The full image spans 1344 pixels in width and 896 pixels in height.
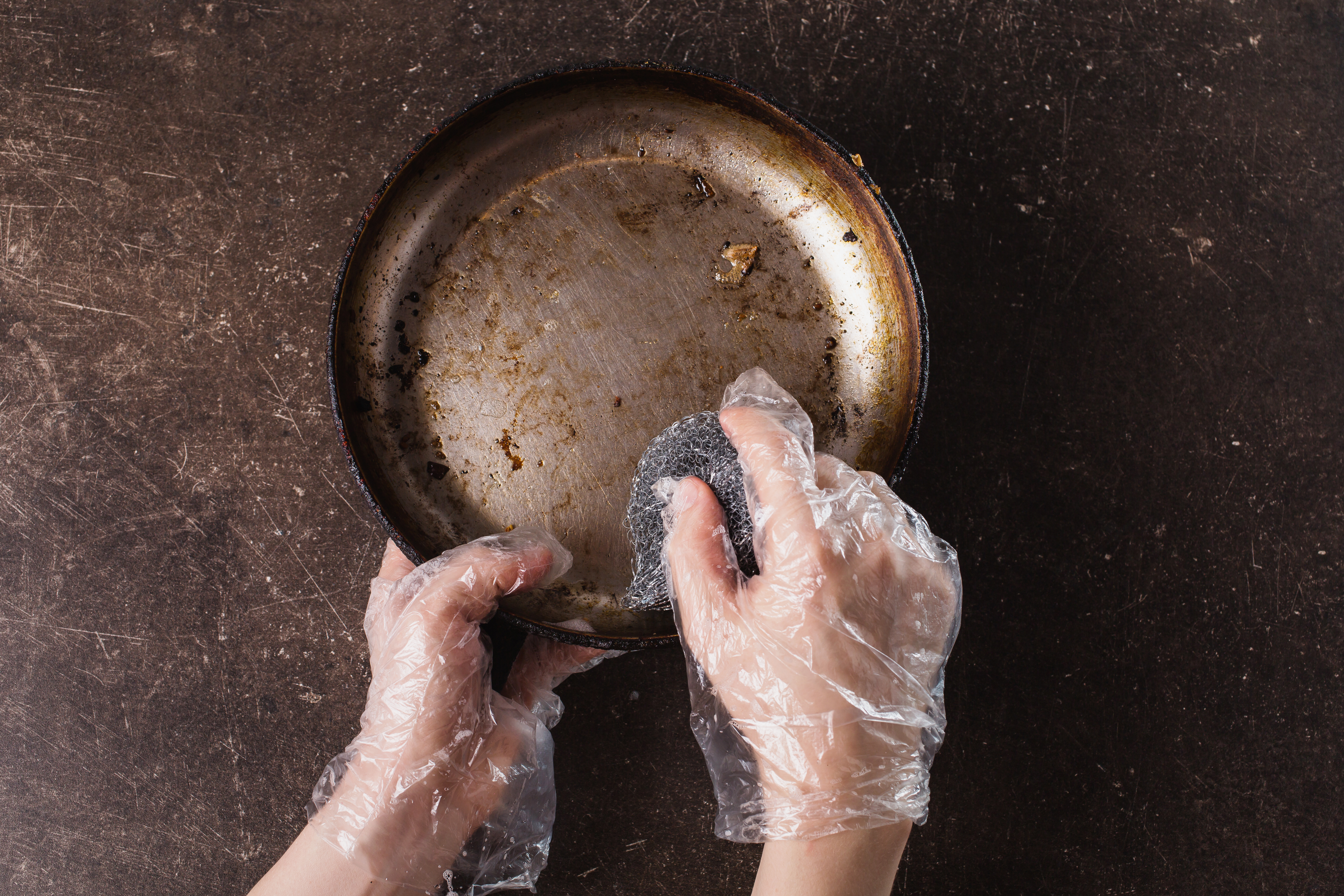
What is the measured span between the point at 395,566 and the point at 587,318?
45 cm

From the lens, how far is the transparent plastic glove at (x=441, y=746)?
805 millimetres

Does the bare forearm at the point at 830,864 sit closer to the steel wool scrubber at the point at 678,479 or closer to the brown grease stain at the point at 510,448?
the steel wool scrubber at the point at 678,479

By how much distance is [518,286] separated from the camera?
889mm

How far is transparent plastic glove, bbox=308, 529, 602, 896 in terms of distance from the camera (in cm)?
80

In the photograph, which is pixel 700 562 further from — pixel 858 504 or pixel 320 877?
pixel 320 877

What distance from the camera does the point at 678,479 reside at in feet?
2.51

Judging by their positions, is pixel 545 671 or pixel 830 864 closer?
pixel 830 864

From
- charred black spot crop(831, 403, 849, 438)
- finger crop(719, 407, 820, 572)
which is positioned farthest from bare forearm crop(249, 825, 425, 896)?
charred black spot crop(831, 403, 849, 438)

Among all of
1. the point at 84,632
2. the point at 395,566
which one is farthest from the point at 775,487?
the point at 84,632

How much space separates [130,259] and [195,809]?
0.84 metres

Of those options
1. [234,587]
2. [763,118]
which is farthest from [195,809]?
[763,118]

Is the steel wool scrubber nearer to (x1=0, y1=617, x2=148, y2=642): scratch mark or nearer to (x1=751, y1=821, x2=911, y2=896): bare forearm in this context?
(x1=751, y1=821, x2=911, y2=896): bare forearm

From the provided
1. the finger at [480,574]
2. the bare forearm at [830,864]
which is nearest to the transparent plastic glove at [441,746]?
the finger at [480,574]

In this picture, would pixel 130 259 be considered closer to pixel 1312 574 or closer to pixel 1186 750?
pixel 1186 750
